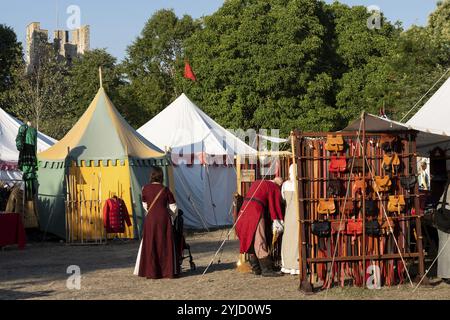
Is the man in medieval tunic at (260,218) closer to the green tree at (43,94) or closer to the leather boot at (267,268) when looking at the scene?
the leather boot at (267,268)

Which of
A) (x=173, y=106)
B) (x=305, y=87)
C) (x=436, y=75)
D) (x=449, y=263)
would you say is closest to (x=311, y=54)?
(x=305, y=87)

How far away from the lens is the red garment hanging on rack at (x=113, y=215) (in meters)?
17.1

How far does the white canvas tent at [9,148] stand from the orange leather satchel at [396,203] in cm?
1353

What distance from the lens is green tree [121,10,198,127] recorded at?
49.2 m

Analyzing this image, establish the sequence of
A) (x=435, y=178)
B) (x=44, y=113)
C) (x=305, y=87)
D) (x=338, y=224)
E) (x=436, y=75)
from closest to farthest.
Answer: (x=338, y=224)
(x=435, y=178)
(x=436, y=75)
(x=305, y=87)
(x=44, y=113)

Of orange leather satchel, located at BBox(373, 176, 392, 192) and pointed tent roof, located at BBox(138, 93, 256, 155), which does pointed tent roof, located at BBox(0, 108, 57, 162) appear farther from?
orange leather satchel, located at BBox(373, 176, 392, 192)

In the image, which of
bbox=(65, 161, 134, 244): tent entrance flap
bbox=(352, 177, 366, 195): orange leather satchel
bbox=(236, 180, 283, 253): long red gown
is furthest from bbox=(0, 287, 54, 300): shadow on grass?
bbox=(65, 161, 134, 244): tent entrance flap

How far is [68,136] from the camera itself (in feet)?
62.2

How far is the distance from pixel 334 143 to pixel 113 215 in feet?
28.3

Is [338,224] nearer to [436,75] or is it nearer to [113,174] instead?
[113,174]

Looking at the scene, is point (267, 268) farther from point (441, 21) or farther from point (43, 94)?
point (43, 94)

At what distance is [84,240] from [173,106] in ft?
23.4

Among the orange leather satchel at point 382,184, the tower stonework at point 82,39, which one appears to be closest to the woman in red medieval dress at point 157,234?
the orange leather satchel at point 382,184

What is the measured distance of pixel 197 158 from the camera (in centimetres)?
2177
